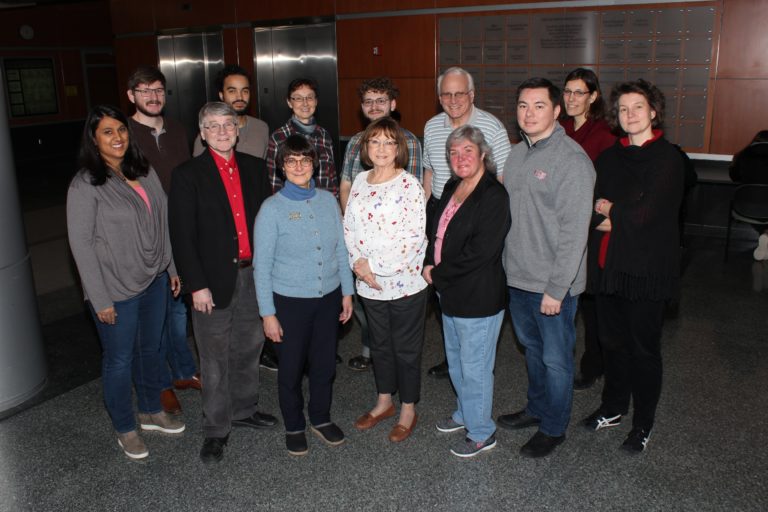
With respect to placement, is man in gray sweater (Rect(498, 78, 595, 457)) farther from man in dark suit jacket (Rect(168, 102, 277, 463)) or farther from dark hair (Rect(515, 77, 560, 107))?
man in dark suit jacket (Rect(168, 102, 277, 463))

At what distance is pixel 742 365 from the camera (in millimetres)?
4012

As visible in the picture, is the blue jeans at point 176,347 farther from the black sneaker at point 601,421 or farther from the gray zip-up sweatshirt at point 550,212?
the black sneaker at point 601,421

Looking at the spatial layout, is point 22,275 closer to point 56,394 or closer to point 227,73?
point 56,394

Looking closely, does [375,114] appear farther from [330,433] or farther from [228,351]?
[330,433]

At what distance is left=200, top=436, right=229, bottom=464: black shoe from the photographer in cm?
308

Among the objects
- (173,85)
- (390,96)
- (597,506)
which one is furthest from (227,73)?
Result: (173,85)

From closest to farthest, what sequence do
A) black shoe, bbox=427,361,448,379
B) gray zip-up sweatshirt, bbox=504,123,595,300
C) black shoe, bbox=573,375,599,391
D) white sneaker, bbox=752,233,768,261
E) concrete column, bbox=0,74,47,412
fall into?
gray zip-up sweatshirt, bbox=504,123,595,300
concrete column, bbox=0,74,47,412
black shoe, bbox=573,375,599,391
black shoe, bbox=427,361,448,379
white sneaker, bbox=752,233,768,261

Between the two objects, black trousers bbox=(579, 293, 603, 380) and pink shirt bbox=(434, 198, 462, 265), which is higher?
pink shirt bbox=(434, 198, 462, 265)

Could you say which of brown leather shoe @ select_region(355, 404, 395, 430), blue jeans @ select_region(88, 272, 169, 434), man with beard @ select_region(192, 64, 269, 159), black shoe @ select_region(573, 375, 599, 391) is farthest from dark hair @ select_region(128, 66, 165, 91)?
black shoe @ select_region(573, 375, 599, 391)

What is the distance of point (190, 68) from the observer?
1007cm

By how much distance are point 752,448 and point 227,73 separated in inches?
143

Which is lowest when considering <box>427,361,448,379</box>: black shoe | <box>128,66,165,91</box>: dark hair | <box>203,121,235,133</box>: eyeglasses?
<box>427,361,448,379</box>: black shoe

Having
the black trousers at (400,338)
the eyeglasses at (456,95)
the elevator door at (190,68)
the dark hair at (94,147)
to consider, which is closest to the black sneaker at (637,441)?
the black trousers at (400,338)

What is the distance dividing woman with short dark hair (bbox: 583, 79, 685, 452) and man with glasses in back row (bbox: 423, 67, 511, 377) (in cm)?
74
